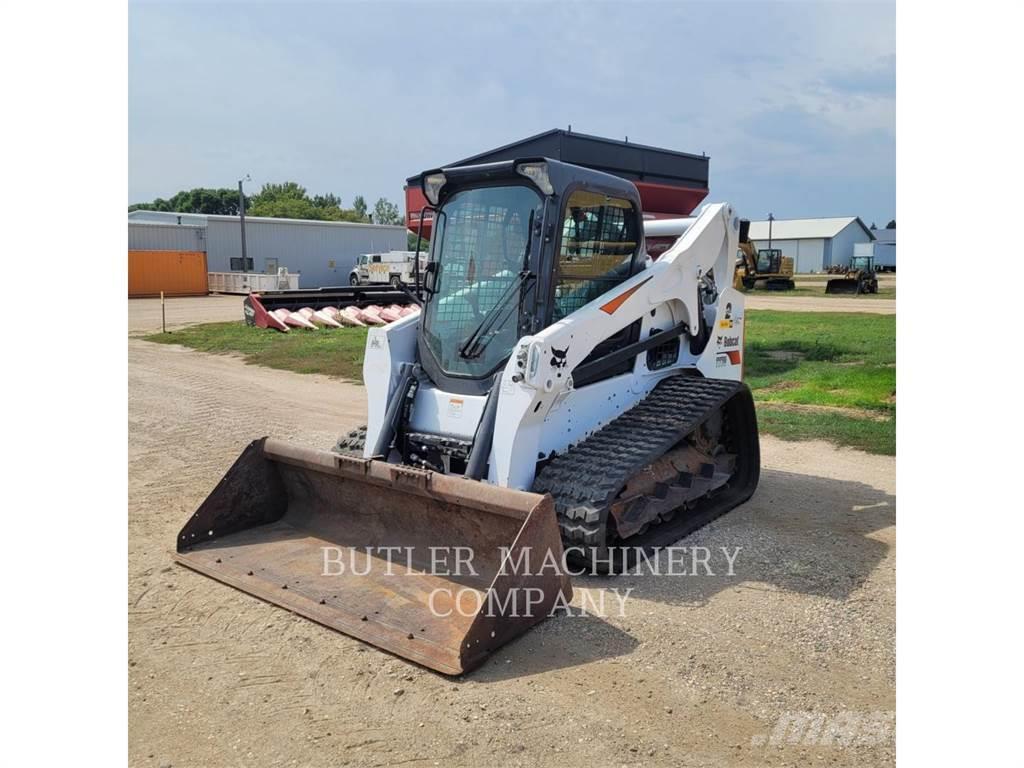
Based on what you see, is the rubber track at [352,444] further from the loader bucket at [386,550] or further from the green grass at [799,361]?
the green grass at [799,361]

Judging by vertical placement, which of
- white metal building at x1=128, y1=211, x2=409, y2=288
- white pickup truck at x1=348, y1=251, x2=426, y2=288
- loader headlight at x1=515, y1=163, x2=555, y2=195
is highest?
white metal building at x1=128, y1=211, x2=409, y2=288

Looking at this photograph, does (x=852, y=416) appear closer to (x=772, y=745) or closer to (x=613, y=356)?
(x=613, y=356)

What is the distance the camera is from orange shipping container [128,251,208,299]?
35.1m

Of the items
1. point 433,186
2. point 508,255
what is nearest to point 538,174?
point 508,255

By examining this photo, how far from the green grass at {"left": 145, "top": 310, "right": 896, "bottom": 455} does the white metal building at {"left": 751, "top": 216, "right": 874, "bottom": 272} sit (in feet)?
177

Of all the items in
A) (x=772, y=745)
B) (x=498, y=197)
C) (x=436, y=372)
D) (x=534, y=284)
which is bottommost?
(x=772, y=745)

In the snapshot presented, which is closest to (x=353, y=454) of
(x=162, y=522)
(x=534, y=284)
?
(x=162, y=522)

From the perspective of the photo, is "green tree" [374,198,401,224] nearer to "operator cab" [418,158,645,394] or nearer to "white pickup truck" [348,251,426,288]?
"white pickup truck" [348,251,426,288]

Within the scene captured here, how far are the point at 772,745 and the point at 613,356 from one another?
9.39 ft

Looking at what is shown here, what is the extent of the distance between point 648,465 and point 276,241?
4087 cm

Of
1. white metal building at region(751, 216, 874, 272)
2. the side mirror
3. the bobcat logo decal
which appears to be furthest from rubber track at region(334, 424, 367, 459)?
white metal building at region(751, 216, 874, 272)

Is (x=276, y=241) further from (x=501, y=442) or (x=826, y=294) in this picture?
(x=501, y=442)

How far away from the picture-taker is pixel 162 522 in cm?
584

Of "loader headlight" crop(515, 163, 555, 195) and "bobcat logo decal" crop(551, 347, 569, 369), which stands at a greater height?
"loader headlight" crop(515, 163, 555, 195)
